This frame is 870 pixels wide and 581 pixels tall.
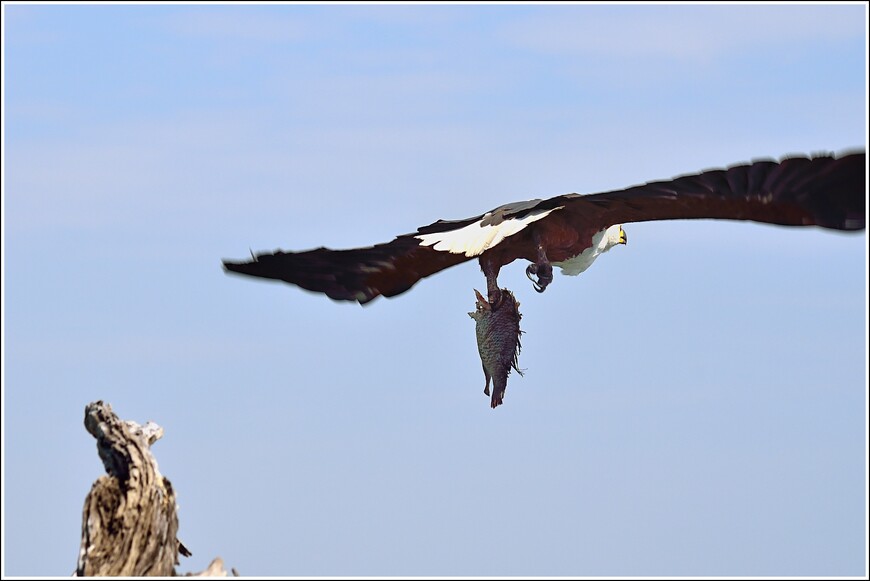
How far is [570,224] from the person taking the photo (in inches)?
594

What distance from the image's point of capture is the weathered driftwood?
42.6 ft

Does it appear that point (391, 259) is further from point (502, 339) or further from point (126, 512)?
point (126, 512)

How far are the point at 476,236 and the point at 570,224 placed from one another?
4.19ft

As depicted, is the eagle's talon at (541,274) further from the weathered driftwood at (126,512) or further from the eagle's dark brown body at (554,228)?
the weathered driftwood at (126,512)

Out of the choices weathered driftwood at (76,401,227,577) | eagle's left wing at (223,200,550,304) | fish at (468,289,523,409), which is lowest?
weathered driftwood at (76,401,227,577)

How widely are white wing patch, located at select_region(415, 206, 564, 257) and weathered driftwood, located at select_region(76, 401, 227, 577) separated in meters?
3.13

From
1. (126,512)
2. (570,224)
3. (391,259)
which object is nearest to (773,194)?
(570,224)

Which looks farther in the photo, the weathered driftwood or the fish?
the fish

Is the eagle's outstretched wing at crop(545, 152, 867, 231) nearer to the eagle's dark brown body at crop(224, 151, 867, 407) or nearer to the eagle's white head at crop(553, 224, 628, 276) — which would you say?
the eagle's dark brown body at crop(224, 151, 867, 407)

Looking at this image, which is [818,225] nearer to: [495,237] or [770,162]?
[770,162]

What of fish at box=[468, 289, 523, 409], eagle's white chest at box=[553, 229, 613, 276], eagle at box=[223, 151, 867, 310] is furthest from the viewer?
fish at box=[468, 289, 523, 409]

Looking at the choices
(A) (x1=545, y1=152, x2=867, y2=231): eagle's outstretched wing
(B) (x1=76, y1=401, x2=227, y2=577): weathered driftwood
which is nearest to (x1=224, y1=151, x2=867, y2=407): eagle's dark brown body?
(A) (x1=545, y1=152, x2=867, y2=231): eagle's outstretched wing

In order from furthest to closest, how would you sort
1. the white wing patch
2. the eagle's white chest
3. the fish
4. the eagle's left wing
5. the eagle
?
the fish, the eagle's white chest, the eagle's left wing, the white wing patch, the eagle

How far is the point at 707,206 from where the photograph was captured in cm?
1384
